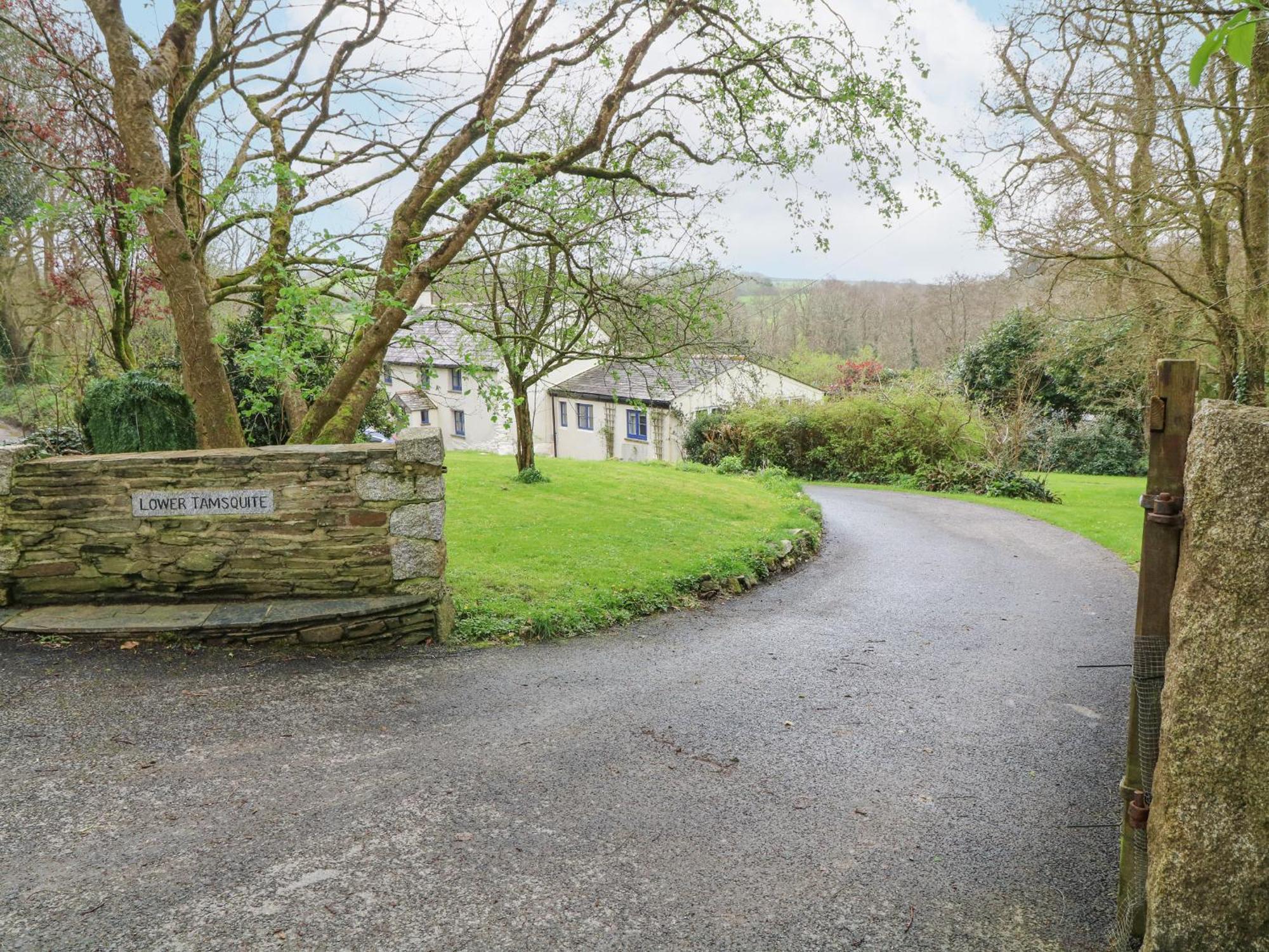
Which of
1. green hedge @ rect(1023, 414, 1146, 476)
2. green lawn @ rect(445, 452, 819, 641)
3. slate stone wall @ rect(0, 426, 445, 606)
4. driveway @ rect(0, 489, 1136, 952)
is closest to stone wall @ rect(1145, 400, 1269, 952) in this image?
driveway @ rect(0, 489, 1136, 952)

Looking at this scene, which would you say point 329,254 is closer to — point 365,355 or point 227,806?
point 365,355

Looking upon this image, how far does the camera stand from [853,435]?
82.0 ft

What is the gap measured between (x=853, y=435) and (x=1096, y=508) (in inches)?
327

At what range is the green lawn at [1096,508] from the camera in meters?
13.6

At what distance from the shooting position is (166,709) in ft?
16.6

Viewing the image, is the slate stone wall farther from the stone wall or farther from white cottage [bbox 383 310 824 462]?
white cottage [bbox 383 310 824 462]

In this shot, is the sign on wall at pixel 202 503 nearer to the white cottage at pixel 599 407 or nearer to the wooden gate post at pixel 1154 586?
the wooden gate post at pixel 1154 586

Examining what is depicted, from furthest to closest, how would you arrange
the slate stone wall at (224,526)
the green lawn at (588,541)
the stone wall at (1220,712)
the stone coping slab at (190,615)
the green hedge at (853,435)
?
1. the green hedge at (853,435)
2. the green lawn at (588,541)
3. the slate stone wall at (224,526)
4. the stone coping slab at (190,615)
5. the stone wall at (1220,712)

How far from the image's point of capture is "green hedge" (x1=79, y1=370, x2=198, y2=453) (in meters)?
7.23

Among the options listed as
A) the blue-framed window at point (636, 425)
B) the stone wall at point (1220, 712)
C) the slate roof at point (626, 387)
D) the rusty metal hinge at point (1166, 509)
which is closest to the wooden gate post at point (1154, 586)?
the rusty metal hinge at point (1166, 509)

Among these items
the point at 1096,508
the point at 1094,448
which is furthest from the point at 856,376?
the point at 1096,508

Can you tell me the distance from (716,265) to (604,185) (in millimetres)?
4107

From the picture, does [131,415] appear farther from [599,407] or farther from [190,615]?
[599,407]

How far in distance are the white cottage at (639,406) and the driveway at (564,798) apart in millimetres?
20154
